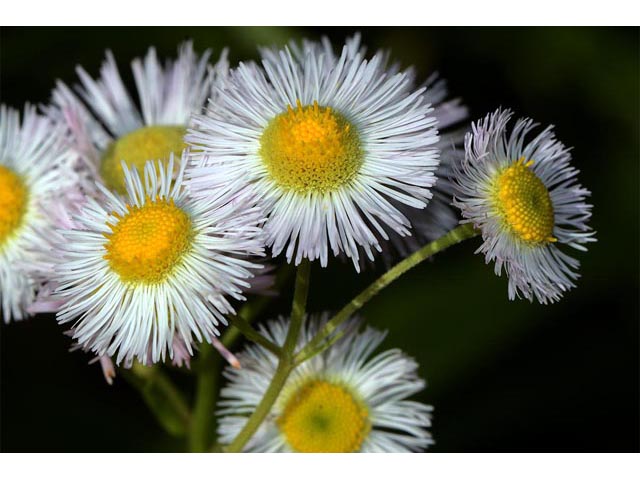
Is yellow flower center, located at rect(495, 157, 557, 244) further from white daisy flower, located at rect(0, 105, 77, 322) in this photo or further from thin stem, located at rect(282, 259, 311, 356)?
white daisy flower, located at rect(0, 105, 77, 322)

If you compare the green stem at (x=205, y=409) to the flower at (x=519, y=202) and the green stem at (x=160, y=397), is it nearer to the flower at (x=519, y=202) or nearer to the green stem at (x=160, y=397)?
the green stem at (x=160, y=397)

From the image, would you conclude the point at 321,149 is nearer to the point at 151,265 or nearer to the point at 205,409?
the point at 151,265

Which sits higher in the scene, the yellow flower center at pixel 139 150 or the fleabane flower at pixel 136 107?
the fleabane flower at pixel 136 107

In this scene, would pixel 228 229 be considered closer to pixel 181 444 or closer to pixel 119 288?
pixel 119 288

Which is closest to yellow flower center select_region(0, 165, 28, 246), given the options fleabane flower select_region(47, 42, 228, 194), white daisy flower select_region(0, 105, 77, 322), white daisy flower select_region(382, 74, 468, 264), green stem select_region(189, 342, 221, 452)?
white daisy flower select_region(0, 105, 77, 322)

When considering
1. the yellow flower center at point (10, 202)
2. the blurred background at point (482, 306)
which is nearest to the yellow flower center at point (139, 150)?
the yellow flower center at point (10, 202)

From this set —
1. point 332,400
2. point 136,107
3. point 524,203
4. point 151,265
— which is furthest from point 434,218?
point 136,107
